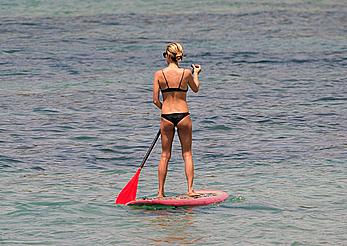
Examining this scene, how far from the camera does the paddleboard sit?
12.9 m

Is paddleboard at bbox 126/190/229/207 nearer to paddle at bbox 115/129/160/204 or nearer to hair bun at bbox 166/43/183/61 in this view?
paddle at bbox 115/129/160/204

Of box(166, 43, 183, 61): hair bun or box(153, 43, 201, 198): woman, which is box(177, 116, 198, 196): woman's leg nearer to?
box(153, 43, 201, 198): woman

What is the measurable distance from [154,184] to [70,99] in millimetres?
8373

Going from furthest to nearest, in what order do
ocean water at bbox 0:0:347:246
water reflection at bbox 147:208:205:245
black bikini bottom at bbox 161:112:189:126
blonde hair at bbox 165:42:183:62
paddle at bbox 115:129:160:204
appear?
paddle at bbox 115:129:160:204
black bikini bottom at bbox 161:112:189:126
blonde hair at bbox 165:42:183:62
ocean water at bbox 0:0:347:246
water reflection at bbox 147:208:205:245

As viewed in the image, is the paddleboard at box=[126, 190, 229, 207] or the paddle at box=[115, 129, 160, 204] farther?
the paddle at box=[115, 129, 160, 204]

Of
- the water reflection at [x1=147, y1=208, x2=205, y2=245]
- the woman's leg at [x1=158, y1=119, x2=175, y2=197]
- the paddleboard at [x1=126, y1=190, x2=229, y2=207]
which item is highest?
the woman's leg at [x1=158, y1=119, x2=175, y2=197]

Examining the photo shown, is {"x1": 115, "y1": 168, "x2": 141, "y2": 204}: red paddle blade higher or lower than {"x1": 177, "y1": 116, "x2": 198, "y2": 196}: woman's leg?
lower

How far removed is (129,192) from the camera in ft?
43.1

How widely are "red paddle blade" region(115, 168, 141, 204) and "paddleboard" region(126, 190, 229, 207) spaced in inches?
4.0

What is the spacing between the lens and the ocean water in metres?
12.5

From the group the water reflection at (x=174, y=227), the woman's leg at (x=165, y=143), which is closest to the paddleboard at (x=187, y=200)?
the water reflection at (x=174, y=227)

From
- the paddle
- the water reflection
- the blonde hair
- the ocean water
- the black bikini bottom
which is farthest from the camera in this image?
the paddle

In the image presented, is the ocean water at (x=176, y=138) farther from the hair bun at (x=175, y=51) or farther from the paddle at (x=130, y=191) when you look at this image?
the hair bun at (x=175, y=51)

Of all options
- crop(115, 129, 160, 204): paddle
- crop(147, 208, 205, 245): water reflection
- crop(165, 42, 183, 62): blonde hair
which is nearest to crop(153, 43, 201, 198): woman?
crop(165, 42, 183, 62): blonde hair
